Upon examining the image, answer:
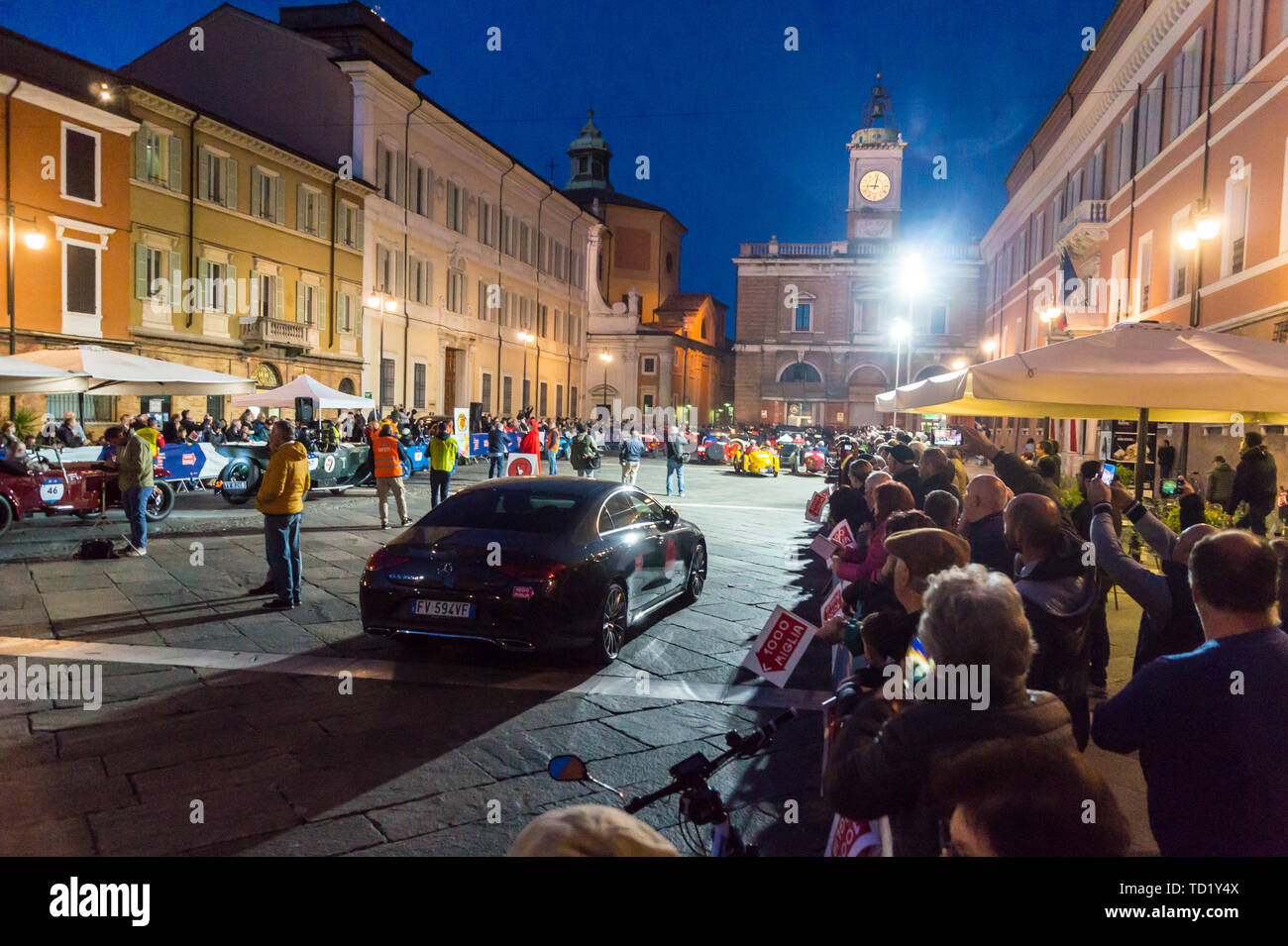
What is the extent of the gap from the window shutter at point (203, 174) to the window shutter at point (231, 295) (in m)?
2.04

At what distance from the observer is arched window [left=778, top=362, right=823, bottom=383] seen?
5872 centimetres

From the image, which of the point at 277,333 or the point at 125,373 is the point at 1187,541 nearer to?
the point at 125,373

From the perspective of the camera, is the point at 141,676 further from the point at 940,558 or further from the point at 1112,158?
the point at 1112,158

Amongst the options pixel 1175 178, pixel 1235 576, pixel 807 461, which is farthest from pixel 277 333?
pixel 1235 576

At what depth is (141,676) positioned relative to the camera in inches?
224

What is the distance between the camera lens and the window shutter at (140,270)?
76.7 ft

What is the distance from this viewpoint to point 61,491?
39.0 ft

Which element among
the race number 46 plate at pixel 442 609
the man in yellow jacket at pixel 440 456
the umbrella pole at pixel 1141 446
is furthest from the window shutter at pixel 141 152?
the umbrella pole at pixel 1141 446

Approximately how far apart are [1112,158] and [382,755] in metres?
26.8

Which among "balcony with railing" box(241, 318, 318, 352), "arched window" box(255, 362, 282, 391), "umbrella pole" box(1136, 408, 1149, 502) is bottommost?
"umbrella pole" box(1136, 408, 1149, 502)

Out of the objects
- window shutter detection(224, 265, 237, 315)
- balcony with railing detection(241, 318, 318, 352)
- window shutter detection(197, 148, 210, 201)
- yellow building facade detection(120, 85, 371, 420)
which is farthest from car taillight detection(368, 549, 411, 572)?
window shutter detection(197, 148, 210, 201)

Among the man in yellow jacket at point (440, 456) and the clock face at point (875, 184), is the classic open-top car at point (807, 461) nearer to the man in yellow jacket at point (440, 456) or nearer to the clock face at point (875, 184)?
the man in yellow jacket at point (440, 456)

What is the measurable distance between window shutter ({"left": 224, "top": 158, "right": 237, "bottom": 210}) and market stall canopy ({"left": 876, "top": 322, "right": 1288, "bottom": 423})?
2545 cm

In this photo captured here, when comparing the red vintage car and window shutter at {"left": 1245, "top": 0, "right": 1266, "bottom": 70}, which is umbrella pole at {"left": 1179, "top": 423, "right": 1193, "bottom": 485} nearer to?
window shutter at {"left": 1245, "top": 0, "right": 1266, "bottom": 70}
